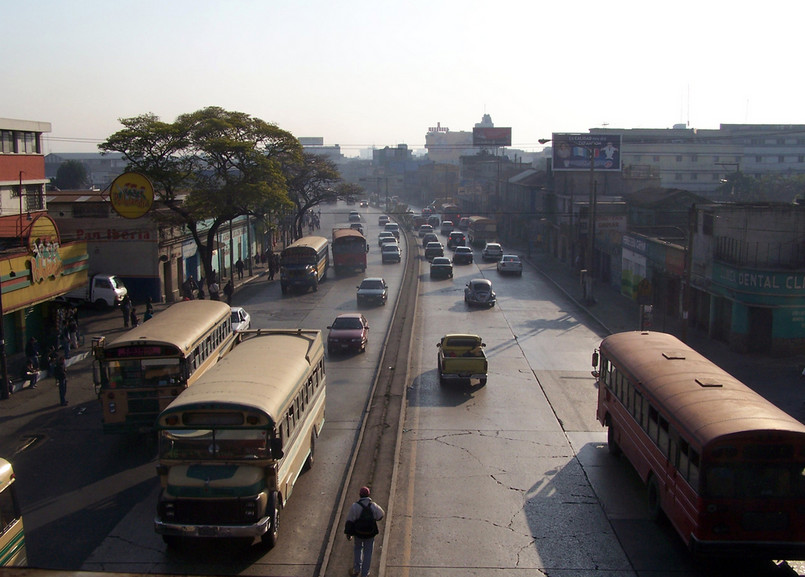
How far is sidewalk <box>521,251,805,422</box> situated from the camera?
987 inches

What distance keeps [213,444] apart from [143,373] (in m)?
6.26

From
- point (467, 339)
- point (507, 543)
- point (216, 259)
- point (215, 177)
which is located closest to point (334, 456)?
point (507, 543)

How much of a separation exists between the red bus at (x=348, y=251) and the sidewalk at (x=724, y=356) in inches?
587

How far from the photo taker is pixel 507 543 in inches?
535

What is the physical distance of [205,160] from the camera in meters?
42.8

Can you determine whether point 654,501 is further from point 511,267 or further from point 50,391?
point 511,267

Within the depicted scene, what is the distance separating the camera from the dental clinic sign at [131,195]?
30.1 meters

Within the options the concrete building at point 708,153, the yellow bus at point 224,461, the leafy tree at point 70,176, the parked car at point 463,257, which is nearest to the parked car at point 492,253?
the parked car at point 463,257

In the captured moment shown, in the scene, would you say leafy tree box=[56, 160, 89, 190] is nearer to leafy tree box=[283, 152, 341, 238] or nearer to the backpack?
leafy tree box=[283, 152, 341, 238]

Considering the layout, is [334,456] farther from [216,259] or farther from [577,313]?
[216,259]

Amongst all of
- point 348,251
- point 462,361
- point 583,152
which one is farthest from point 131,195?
point 583,152

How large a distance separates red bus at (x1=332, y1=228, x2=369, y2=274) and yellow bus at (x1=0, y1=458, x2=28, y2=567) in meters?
46.2

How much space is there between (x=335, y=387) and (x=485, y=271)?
35665mm

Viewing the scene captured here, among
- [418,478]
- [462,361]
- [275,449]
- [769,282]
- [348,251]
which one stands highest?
[769,282]
